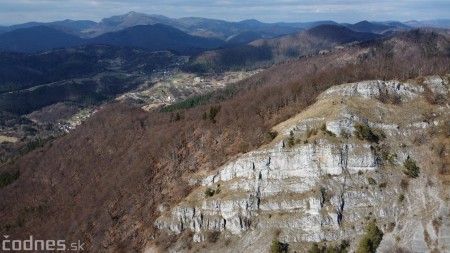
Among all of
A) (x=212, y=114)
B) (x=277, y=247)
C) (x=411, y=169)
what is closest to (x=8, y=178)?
(x=212, y=114)

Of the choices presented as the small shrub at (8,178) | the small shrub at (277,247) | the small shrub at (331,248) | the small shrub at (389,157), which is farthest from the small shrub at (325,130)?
the small shrub at (8,178)

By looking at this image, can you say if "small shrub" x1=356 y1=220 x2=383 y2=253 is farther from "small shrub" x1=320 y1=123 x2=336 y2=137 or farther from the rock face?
"small shrub" x1=320 y1=123 x2=336 y2=137

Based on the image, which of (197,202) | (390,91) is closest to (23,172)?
(197,202)

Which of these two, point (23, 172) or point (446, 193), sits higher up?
point (446, 193)

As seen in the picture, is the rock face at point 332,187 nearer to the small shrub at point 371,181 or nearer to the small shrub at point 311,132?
the small shrub at point 371,181

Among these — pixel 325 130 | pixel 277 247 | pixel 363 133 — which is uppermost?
pixel 325 130

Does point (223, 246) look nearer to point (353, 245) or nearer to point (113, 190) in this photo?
point (353, 245)

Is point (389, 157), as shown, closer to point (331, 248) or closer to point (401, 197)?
point (401, 197)
